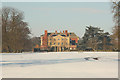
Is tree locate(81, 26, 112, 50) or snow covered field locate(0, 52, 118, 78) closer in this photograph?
snow covered field locate(0, 52, 118, 78)

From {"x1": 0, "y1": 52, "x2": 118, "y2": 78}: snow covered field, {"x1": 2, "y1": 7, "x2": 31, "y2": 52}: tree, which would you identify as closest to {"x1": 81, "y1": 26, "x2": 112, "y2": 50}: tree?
{"x1": 2, "y1": 7, "x2": 31, "y2": 52}: tree

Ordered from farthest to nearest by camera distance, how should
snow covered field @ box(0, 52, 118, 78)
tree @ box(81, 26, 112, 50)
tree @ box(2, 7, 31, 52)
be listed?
tree @ box(81, 26, 112, 50) → tree @ box(2, 7, 31, 52) → snow covered field @ box(0, 52, 118, 78)

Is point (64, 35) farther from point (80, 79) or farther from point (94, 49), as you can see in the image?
point (80, 79)

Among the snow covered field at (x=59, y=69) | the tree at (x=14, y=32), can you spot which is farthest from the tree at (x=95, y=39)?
the snow covered field at (x=59, y=69)

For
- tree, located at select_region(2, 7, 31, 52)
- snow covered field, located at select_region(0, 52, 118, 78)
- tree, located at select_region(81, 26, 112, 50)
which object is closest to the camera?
snow covered field, located at select_region(0, 52, 118, 78)

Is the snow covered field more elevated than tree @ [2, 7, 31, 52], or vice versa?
tree @ [2, 7, 31, 52]

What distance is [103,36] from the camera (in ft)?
279

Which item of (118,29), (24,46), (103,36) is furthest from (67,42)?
(118,29)

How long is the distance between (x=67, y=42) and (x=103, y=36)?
38726 millimetres

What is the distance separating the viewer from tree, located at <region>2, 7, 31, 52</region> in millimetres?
52938

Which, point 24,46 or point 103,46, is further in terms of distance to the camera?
point 103,46

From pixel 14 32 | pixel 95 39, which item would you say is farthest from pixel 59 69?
pixel 95 39

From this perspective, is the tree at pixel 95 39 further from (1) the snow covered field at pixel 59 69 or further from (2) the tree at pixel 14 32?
(1) the snow covered field at pixel 59 69

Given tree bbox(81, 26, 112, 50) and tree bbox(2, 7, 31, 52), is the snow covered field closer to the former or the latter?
tree bbox(2, 7, 31, 52)
